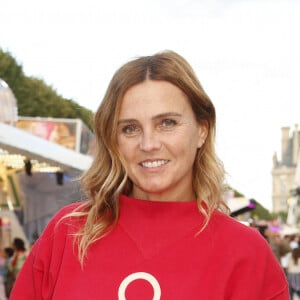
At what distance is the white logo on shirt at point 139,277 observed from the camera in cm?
194

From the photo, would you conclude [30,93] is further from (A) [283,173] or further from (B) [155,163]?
(A) [283,173]

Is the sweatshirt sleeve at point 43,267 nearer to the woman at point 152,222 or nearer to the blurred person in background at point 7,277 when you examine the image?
the woman at point 152,222

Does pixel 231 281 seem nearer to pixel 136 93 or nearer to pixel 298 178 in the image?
pixel 136 93

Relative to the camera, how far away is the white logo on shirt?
1936 mm

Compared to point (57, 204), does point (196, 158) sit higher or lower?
higher

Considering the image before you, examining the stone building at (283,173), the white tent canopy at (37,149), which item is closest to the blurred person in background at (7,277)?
the white tent canopy at (37,149)

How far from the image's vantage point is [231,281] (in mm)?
1961

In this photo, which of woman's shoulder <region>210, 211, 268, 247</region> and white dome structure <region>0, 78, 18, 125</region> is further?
white dome structure <region>0, 78, 18, 125</region>

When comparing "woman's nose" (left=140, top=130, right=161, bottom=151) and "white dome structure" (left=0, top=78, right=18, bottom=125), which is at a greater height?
"woman's nose" (left=140, top=130, right=161, bottom=151)

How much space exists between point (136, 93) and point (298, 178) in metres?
67.9

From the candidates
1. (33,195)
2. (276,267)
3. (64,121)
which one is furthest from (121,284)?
(64,121)

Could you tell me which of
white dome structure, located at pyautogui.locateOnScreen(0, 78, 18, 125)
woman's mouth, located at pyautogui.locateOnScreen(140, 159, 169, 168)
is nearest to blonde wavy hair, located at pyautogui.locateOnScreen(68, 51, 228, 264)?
woman's mouth, located at pyautogui.locateOnScreen(140, 159, 169, 168)

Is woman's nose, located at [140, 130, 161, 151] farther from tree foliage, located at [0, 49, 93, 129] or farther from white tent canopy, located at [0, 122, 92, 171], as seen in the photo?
tree foliage, located at [0, 49, 93, 129]

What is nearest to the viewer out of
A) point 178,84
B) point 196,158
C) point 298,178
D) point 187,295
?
point 187,295
